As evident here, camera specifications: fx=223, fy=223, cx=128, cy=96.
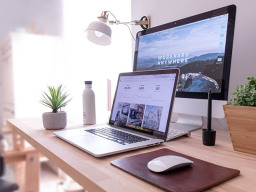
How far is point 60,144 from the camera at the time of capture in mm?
691

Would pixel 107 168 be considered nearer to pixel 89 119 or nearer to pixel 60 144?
pixel 60 144

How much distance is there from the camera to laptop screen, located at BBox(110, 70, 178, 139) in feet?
2.34

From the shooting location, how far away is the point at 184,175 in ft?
1.40

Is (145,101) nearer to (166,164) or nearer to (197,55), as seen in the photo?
(197,55)

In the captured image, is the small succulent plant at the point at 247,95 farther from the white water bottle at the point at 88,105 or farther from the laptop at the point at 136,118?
the white water bottle at the point at 88,105

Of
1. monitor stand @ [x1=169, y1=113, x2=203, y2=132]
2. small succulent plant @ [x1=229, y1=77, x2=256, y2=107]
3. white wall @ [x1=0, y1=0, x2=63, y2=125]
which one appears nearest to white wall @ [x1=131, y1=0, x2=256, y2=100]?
monitor stand @ [x1=169, y1=113, x2=203, y2=132]

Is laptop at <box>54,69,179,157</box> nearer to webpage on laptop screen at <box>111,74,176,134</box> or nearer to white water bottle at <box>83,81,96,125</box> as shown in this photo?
webpage on laptop screen at <box>111,74,176,134</box>

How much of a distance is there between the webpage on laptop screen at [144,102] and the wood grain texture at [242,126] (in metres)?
0.19

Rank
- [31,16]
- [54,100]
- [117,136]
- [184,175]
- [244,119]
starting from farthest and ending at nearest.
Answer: [31,16] → [54,100] → [117,136] → [244,119] → [184,175]

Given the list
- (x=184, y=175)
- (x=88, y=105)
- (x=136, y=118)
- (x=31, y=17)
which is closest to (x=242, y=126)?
(x=184, y=175)

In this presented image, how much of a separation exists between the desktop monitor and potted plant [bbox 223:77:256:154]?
5.1 inches

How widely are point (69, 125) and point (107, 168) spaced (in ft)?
1.82

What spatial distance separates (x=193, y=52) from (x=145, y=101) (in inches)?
10.2

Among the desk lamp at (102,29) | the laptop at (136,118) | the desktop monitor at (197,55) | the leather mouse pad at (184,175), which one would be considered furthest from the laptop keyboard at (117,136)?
the desk lamp at (102,29)
